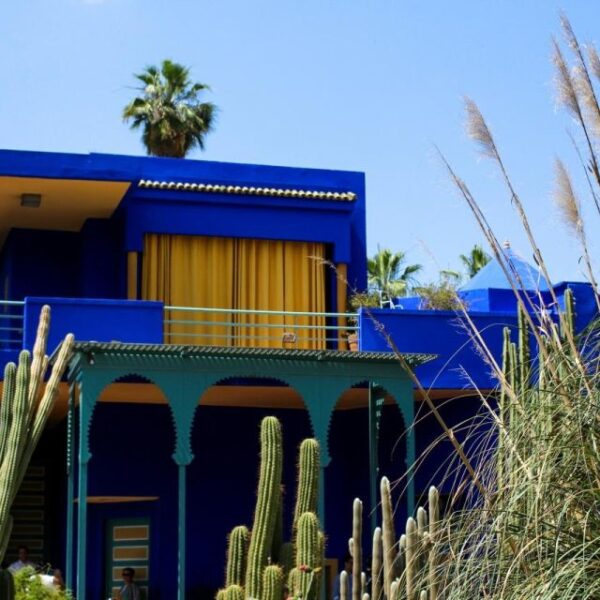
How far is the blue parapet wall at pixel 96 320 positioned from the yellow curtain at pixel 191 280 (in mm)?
1813

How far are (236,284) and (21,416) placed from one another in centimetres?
510

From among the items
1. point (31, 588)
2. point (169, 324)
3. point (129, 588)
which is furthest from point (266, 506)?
point (169, 324)

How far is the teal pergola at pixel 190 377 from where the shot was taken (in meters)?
14.7

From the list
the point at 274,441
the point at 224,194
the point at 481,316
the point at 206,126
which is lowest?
the point at 274,441

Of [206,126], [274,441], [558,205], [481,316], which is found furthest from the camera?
[206,126]

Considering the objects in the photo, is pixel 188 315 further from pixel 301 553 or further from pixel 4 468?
pixel 301 553

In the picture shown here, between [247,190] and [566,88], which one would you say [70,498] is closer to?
[247,190]

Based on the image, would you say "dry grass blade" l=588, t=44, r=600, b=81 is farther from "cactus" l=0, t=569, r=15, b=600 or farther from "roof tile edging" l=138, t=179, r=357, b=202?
"roof tile edging" l=138, t=179, r=357, b=202

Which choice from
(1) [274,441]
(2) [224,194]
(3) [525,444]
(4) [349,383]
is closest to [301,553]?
(1) [274,441]

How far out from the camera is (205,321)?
1805 cm

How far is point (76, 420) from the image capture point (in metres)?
17.3

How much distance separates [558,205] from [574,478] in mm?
1025

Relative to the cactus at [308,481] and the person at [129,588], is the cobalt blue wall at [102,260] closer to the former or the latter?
the person at [129,588]

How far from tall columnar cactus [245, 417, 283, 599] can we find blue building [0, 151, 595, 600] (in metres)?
5.31
